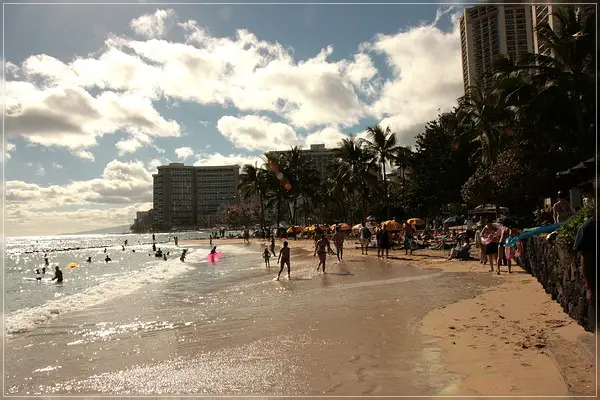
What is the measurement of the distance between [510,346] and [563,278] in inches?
74.2

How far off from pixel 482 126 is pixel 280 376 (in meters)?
29.0

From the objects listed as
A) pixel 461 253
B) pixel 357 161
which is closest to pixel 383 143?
pixel 357 161

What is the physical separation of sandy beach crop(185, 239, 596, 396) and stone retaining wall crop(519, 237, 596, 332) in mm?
185

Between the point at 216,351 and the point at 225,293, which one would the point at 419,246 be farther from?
the point at 216,351

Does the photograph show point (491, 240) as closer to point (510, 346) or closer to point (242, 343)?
point (510, 346)

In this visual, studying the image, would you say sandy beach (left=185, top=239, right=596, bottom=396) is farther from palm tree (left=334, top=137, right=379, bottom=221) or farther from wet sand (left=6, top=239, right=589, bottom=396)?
palm tree (left=334, top=137, right=379, bottom=221)

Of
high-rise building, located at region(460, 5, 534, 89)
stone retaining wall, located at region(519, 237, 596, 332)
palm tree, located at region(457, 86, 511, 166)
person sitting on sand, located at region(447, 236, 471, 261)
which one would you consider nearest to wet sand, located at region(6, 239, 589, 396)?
stone retaining wall, located at region(519, 237, 596, 332)

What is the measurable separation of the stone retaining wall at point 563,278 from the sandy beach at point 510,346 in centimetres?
18

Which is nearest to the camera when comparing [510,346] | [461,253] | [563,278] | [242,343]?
[510,346]

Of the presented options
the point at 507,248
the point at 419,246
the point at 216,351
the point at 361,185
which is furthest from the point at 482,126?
the point at 216,351

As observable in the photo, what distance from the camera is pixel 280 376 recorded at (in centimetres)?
526

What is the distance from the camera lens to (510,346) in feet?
18.8

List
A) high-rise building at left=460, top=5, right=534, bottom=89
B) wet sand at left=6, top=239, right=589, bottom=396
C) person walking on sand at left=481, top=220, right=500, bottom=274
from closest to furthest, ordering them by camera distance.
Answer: wet sand at left=6, top=239, right=589, bottom=396 < person walking on sand at left=481, top=220, right=500, bottom=274 < high-rise building at left=460, top=5, right=534, bottom=89

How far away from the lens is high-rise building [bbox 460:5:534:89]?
5519 centimetres
